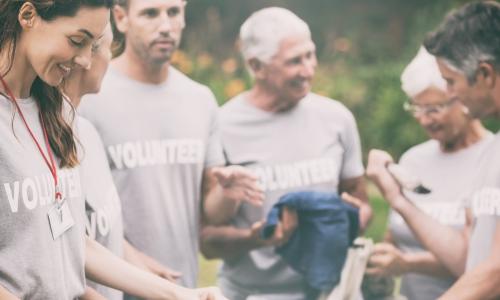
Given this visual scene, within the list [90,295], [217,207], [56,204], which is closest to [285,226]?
[217,207]

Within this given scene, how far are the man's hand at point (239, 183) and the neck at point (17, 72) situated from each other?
1377 mm

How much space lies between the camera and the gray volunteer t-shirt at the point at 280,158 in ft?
13.8

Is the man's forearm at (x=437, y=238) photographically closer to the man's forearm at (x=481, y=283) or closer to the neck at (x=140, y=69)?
the man's forearm at (x=481, y=283)

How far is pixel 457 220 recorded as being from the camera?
404 centimetres

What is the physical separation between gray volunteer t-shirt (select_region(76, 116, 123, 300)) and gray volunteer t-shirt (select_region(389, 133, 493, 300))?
138cm

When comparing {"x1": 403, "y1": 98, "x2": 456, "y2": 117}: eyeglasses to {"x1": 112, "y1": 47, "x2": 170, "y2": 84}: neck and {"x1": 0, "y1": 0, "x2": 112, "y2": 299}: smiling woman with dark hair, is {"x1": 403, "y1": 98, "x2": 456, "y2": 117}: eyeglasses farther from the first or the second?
{"x1": 0, "y1": 0, "x2": 112, "y2": 299}: smiling woman with dark hair

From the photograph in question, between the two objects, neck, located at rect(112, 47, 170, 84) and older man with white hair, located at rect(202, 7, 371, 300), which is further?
older man with white hair, located at rect(202, 7, 371, 300)

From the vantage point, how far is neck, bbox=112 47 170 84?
12.9 feet

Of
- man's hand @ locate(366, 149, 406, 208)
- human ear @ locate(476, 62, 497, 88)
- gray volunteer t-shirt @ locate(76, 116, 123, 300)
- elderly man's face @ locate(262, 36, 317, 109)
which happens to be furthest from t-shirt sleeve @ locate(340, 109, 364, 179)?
gray volunteer t-shirt @ locate(76, 116, 123, 300)

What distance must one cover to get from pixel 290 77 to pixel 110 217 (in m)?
1.36

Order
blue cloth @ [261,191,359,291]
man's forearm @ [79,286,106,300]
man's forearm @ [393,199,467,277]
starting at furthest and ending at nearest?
blue cloth @ [261,191,359,291] < man's forearm @ [393,199,467,277] < man's forearm @ [79,286,106,300]

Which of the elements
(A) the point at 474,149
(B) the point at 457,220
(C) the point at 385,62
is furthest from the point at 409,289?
(C) the point at 385,62

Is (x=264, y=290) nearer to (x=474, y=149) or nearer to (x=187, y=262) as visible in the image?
(x=187, y=262)

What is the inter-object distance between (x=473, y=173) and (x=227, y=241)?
1066 millimetres
